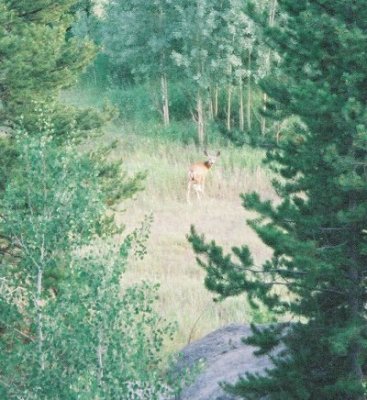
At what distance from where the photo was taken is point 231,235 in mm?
18391

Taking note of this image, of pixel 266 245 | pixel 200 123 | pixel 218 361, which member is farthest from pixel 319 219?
pixel 200 123

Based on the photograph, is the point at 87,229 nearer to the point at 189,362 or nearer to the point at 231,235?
the point at 189,362

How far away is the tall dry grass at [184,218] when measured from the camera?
42.9 feet

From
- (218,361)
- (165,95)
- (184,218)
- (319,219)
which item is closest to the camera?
(319,219)

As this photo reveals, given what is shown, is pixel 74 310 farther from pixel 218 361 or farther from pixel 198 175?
pixel 198 175

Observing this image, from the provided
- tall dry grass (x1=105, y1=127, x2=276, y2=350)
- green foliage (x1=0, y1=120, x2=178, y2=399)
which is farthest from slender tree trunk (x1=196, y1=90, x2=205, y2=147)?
green foliage (x1=0, y1=120, x2=178, y2=399)

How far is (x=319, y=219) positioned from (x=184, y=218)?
13.2m

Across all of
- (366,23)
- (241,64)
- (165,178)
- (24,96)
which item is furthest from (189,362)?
(241,64)

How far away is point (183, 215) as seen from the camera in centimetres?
2012

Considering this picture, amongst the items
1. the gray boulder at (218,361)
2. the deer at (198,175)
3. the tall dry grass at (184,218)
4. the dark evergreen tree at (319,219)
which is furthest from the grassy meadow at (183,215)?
the dark evergreen tree at (319,219)

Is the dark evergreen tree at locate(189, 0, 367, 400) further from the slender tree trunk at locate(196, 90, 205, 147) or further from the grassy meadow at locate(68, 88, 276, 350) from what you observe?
the slender tree trunk at locate(196, 90, 205, 147)

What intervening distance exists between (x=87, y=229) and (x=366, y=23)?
279cm

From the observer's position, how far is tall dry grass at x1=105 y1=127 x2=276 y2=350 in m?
13.1

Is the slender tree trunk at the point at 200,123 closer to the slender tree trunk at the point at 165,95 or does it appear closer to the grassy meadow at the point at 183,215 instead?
the grassy meadow at the point at 183,215
